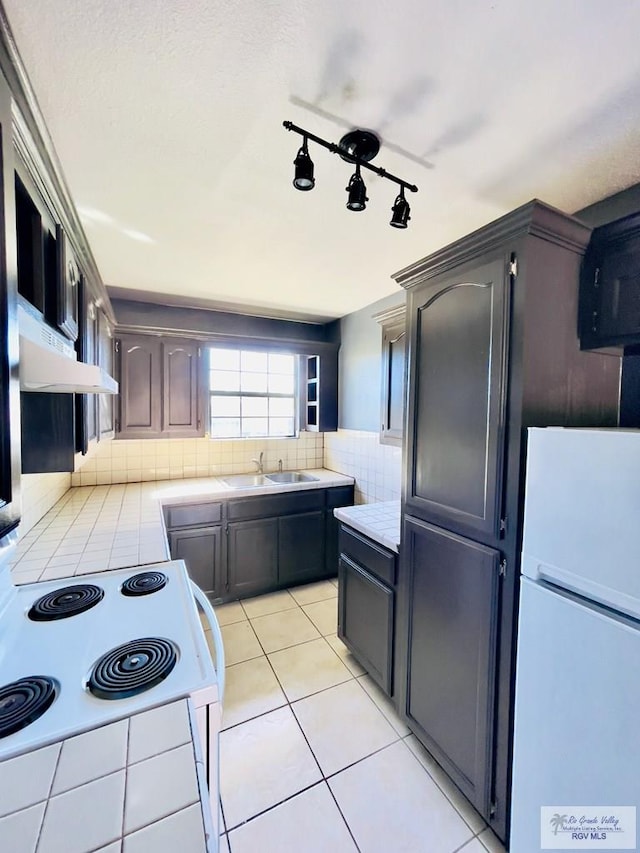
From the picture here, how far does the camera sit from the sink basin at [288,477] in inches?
139

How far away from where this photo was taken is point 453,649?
142 cm

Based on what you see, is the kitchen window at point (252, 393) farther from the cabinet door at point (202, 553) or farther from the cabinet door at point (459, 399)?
the cabinet door at point (459, 399)

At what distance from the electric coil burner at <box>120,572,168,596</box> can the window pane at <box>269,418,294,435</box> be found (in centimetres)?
234

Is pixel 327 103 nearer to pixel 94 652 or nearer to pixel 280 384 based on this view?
pixel 94 652

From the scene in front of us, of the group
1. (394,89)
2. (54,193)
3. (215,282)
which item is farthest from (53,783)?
(215,282)

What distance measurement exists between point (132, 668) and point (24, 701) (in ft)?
0.67

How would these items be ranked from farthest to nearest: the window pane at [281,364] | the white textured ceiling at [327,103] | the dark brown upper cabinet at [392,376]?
the window pane at [281,364]
the dark brown upper cabinet at [392,376]
the white textured ceiling at [327,103]

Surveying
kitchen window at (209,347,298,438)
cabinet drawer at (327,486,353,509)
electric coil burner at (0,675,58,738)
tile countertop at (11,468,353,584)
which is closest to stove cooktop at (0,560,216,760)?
electric coil burner at (0,675,58,738)

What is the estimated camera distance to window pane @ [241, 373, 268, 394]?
348 centimetres

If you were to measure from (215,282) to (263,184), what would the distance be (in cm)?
124

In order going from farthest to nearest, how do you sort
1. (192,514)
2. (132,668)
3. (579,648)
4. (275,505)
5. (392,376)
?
1. (275,505)
2. (192,514)
3. (392,376)
4. (579,648)
5. (132,668)

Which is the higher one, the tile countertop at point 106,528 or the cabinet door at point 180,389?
the cabinet door at point 180,389

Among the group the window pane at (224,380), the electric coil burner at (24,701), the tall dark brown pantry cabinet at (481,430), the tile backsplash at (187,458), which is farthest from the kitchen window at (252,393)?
the electric coil burner at (24,701)

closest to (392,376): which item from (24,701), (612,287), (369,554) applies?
(369,554)
